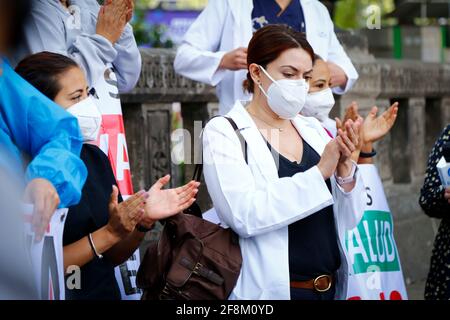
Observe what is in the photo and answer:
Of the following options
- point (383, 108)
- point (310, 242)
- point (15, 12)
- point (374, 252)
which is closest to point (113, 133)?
point (310, 242)

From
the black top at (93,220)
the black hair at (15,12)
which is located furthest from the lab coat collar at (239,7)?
→ the black hair at (15,12)

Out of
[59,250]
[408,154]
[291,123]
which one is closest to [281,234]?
[291,123]

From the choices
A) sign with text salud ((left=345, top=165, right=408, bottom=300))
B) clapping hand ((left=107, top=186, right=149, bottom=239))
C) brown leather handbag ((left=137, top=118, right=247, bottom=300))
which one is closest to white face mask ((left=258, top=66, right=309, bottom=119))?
brown leather handbag ((left=137, top=118, right=247, bottom=300))

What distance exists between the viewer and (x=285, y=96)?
156 inches

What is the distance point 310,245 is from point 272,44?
2.80 feet

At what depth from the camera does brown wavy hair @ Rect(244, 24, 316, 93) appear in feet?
13.2

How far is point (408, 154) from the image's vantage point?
786cm

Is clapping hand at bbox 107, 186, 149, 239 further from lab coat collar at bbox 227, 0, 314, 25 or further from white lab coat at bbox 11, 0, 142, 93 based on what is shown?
lab coat collar at bbox 227, 0, 314, 25

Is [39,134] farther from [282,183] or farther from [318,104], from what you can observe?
[318,104]

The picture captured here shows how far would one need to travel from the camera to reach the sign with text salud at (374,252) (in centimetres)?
471

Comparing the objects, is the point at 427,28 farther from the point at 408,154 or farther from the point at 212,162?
the point at 212,162

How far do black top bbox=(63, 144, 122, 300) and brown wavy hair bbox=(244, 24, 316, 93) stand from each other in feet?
2.66

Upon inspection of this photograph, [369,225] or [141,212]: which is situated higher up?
[141,212]

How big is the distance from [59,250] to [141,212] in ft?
1.23
